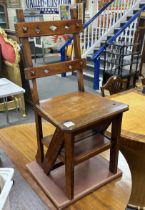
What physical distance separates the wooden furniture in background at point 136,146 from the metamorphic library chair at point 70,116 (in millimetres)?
312

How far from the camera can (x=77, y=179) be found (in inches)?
36.4

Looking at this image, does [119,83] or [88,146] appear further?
[119,83]

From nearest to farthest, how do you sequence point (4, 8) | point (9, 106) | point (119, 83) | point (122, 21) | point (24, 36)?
point (24, 36), point (119, 83), point (9, 106), point (122, 21), point (4, 8)

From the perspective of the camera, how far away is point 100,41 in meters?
5.38

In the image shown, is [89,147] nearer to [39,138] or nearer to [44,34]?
[39,138]

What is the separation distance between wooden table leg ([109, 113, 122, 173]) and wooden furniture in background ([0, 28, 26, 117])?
8.10 ft

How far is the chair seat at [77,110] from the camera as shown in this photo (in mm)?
730

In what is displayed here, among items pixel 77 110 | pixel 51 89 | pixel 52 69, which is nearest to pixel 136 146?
pixel 77 110

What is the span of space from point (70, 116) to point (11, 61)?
2.68 m

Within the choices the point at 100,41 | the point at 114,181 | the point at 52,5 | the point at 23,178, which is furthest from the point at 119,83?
the point at 52,5

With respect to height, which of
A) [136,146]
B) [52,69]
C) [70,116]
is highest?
[52,69]

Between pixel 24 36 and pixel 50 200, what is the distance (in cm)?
67

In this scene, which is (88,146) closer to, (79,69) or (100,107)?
(100,107)

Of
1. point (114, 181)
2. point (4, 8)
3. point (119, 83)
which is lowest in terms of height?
point (114, 181)
